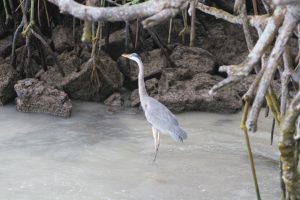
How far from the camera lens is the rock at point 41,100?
6.32 metres

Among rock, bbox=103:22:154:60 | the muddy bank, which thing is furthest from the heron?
rock, bbox=103:22:154:60

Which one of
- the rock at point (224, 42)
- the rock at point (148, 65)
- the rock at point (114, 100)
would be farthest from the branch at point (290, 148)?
the rock at point (224, 42)

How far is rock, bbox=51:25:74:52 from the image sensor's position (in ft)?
24.7

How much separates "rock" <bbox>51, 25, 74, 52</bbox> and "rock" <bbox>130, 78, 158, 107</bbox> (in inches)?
48.7

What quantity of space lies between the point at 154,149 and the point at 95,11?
3313 mm

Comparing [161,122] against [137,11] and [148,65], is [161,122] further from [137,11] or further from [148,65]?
[137,11]

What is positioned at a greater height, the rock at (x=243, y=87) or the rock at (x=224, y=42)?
the rock at (x=224, y=42)

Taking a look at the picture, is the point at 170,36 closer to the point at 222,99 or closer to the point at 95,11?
the point at 222,99

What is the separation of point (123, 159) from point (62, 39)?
2.80 metres

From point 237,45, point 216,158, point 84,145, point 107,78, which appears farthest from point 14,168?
point 237,45

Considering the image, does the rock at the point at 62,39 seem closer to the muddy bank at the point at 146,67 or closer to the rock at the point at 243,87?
the muddy bank at the point at 146,67

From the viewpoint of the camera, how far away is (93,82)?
6.77m

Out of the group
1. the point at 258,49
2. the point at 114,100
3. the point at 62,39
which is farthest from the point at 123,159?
the point at 258,49

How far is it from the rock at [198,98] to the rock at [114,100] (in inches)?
18.6
